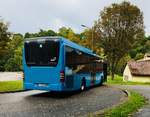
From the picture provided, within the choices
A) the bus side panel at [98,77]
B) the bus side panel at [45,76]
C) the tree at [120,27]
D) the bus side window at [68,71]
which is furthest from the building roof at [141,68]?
the bus side panel at [45,76]

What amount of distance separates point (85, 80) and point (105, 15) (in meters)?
35.5

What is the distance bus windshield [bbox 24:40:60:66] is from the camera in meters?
22.9

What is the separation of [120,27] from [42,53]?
40012 millimetres

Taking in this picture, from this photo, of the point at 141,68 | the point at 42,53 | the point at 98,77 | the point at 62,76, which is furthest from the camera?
the point at 141,68

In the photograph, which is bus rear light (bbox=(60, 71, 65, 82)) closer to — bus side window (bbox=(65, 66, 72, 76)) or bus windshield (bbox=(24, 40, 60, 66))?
bus side window (bbox=(65, 66, 72, 76))

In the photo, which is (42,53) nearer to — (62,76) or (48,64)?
(48,64)

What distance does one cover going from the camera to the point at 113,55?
2522 inches

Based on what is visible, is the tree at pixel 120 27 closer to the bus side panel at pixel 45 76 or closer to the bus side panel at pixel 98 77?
the bus side panel at pixel 98 77

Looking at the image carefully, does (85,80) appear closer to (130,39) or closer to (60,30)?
(130,39)

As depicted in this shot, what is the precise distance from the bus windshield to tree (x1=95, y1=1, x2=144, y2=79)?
39.5m

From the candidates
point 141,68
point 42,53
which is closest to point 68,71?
point 42,53

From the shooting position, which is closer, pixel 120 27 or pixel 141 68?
pixel 120 27

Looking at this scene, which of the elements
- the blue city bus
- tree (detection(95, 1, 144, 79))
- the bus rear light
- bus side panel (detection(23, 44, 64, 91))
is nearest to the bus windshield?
the blue city bus

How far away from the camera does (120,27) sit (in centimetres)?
6209
